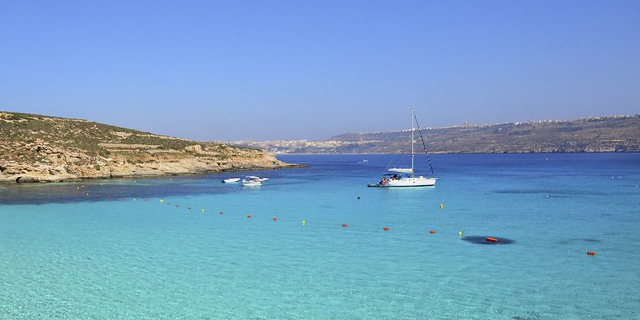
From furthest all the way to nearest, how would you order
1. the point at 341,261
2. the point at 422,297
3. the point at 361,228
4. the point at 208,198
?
the point at 208,198 < the point at 361,228 < the point at 341,261 < the point at 422,297

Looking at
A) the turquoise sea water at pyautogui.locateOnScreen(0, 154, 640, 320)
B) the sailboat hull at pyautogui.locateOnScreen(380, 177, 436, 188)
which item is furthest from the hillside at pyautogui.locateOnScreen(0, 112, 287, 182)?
the sailboat hull at pyautogui.locateOnScreen(380, 177, 436, 188)

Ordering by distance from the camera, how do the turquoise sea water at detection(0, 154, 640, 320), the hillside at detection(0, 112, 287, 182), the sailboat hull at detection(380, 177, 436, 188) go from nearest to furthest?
1. the turquoise sea water at detection(0, 154, 640, 320)
2. the sailboat hull at detection(380, 177, 436, 188)
3. the hillside at detection(0, 112, 287, 182)

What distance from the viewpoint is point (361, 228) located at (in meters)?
42.7

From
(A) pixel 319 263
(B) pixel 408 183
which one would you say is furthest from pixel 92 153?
(A) pixel 319 263

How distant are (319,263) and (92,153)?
101 meters

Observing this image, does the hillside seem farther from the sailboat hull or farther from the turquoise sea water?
the sailboat hull

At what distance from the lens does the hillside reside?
99500 mm

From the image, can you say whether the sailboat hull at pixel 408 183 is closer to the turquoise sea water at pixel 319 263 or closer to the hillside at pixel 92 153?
the turquoise sea water at pixel 319 263

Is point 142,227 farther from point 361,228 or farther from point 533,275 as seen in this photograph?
point 533,275

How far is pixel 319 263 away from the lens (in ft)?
96.7

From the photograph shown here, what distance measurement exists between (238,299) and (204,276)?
15.0 feet

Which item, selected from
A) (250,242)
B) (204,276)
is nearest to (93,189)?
(250,242)

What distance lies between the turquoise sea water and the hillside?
4805 centimetres

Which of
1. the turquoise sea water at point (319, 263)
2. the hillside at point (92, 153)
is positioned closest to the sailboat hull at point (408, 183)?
the turquoise sea water at point (319, 263)
